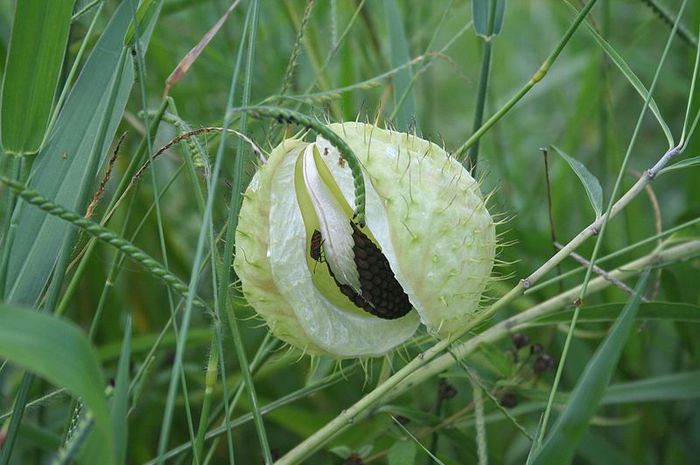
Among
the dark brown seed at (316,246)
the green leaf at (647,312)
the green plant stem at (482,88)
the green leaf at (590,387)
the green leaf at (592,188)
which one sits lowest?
the green leaf at (647,312)

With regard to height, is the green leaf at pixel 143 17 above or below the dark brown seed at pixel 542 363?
above

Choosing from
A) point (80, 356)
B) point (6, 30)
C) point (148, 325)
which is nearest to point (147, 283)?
point (148, 325)

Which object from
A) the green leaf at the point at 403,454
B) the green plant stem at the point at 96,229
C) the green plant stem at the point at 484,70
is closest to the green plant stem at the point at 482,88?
the green plant stem at the point at 484,70

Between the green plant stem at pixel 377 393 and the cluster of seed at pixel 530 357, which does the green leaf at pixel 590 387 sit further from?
the cluster of seed at pixel 530 357

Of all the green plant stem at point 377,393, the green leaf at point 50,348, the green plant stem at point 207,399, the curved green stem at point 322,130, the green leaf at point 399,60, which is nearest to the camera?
the green leaf at point 50,348

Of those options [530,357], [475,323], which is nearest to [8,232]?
[475,323]

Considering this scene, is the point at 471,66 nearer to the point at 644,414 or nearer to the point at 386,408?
the point at 644,414
